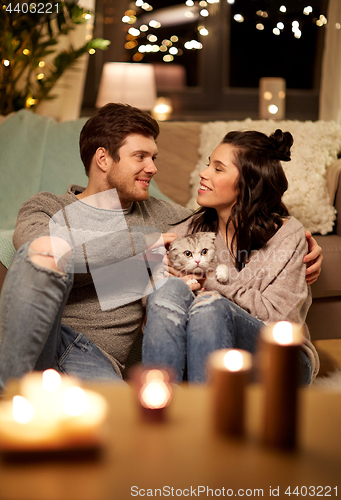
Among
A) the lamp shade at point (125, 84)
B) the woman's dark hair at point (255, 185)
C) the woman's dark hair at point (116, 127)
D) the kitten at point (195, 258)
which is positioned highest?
the lamp shade at point (125, 84)

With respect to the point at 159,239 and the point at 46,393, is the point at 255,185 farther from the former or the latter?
the point at 46,393

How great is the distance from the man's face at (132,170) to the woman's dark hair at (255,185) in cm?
28

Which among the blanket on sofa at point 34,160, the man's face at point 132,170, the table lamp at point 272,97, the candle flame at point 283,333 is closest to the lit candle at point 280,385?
the candle flame at point 283,333

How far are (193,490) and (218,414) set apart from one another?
0.10 metres

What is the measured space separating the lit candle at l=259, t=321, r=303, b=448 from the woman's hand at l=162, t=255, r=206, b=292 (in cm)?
70

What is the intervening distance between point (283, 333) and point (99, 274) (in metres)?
0.77

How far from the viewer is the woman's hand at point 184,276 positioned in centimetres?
130

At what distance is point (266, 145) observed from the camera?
4.68 ft

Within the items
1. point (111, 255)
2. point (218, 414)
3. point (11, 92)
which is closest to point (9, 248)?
point (111, 255)

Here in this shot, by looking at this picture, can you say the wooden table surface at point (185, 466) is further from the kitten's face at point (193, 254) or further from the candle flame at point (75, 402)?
the kitten's face at point (193, 254)

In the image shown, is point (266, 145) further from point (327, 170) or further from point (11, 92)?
point (11, 92)

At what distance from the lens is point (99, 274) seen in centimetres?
129

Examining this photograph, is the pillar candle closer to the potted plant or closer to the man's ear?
the man's ear

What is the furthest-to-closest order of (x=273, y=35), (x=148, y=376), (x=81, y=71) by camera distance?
(x=273, y=35), (x=81, y=71), (x=148, y=376)
